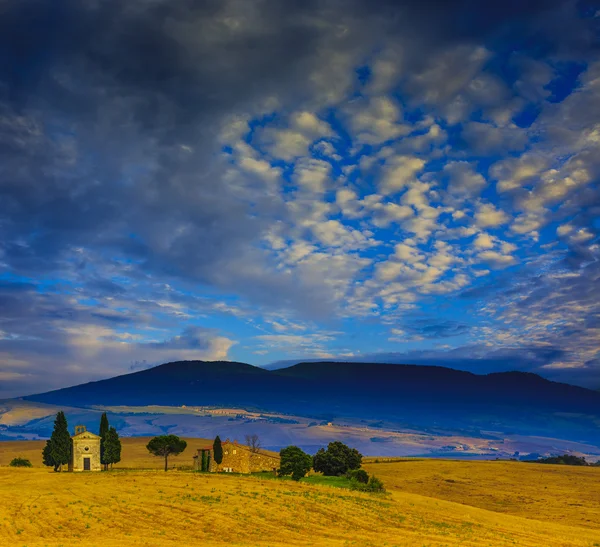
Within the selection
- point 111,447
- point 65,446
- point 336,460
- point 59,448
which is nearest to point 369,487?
point 336,460

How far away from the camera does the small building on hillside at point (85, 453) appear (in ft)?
341

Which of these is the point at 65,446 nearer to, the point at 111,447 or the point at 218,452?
the point at 111,447

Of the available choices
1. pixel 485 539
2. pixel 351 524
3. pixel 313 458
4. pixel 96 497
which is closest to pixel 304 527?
pixel 351 524

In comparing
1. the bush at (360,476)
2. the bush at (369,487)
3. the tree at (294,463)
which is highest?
the tree at (294,463)

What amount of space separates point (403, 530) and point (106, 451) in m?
69.8

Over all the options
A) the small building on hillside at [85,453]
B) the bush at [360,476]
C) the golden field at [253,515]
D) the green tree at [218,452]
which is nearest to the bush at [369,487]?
the bush at [360,476]

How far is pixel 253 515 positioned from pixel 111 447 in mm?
58314

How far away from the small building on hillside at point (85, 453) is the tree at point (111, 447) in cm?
171

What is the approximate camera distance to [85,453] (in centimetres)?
10469

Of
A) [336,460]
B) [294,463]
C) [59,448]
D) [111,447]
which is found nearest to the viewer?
[294,463]

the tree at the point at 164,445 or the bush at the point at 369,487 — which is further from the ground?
the tree at the point at 164,445

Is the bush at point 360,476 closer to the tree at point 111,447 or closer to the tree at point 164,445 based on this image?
the tree at point 164,445

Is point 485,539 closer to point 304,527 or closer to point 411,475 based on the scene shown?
point 304,527

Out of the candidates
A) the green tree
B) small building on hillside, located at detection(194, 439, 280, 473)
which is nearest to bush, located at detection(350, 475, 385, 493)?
small building on hillside, located at detection(194, 439, 280, 473)
